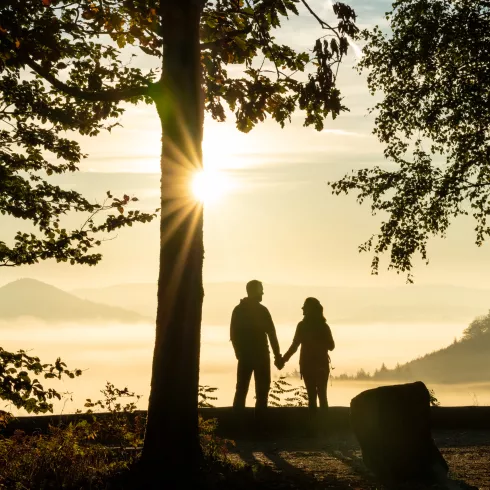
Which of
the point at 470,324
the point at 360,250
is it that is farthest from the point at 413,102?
the point at 470,324

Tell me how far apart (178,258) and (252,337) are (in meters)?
4.80

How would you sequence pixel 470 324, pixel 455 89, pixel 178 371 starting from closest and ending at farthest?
pixel 178 371, pixel 455 89, pixel 470 324

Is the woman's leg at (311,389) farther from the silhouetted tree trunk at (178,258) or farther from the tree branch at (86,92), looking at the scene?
the tree branch at (86,92)

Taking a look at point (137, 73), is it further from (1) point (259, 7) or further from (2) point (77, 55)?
(1) point (259, 7)

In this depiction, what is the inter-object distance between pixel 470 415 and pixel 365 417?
619 centimetres

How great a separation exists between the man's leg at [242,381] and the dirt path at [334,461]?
0.71 m

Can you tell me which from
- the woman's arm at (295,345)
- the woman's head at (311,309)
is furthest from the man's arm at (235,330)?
the woman's head at (311,309)

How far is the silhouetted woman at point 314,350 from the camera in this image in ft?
47.4

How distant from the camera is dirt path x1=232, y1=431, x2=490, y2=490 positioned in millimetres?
9617

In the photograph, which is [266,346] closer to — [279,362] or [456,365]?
[279,362]

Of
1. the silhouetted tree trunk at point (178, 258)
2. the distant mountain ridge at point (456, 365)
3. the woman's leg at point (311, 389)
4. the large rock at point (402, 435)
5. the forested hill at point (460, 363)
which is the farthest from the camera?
the distant mountain ridge at point (456, 365)

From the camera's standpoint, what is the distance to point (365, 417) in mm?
10508

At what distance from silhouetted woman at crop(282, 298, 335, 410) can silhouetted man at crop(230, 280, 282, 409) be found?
1.97 feet

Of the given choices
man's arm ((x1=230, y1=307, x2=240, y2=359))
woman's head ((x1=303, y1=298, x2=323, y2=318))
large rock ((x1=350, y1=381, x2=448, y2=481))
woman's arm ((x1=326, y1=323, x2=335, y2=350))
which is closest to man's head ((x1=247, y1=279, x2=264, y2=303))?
man's arm ((x1=230, y1=307, x2=240, y2=359))
